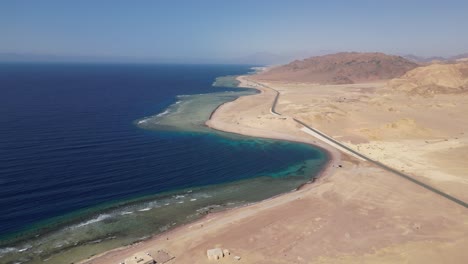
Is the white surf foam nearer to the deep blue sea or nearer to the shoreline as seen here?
the deep blue sea

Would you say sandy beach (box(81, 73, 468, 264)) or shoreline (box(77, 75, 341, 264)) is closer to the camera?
sandy beach (box(81, 73, 468, 264))

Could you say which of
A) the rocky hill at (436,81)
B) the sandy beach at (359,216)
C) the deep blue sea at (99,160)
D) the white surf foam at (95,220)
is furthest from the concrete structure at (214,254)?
the rocky hill at (436,81)

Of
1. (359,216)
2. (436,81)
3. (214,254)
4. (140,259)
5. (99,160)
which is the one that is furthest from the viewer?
(436,81)

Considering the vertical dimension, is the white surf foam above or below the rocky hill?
below

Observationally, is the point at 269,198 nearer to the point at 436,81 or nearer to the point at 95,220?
the point at 95,220

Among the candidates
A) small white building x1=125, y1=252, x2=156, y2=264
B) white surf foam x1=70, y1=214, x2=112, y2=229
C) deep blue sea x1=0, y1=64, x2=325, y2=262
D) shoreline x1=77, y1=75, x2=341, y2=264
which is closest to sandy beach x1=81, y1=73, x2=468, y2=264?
shoreline x1=77, y1=75, x2=341, y2=264

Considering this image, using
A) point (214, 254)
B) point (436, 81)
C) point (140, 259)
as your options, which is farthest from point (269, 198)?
point (436, 81)

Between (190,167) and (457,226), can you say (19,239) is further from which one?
(457,226)

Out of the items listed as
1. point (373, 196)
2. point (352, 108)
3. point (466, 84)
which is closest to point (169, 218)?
point (373, 196)
